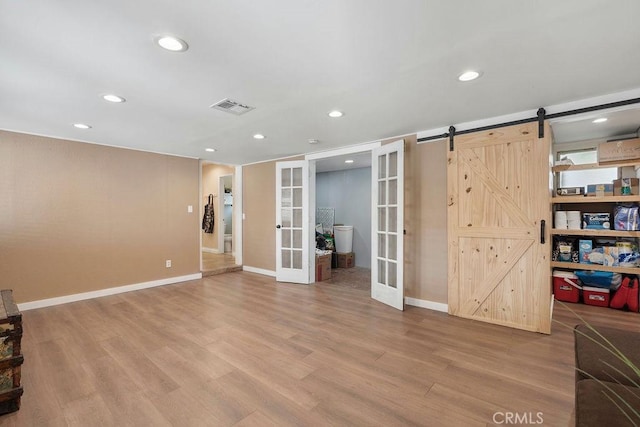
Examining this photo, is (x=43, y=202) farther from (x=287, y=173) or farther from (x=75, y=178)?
(x=287, y=173)

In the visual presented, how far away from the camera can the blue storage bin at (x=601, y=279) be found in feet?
12.2

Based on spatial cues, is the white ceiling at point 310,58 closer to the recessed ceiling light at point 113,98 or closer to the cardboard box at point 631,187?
the recessed ceiling light at point 113,98

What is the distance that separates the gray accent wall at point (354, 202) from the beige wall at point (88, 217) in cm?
321

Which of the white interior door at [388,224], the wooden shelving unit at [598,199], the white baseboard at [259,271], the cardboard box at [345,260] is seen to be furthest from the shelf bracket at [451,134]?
the white baseboard at [259,271]

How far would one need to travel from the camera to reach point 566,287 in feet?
13.2

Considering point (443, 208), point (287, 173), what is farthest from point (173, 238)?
point (443, 208)

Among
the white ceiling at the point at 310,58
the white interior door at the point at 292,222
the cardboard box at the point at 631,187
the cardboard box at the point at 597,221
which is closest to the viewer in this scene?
the white ceiling at the point at 310,58

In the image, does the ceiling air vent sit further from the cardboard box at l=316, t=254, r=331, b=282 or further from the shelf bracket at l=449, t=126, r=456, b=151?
the cardboard box at l=316, t=254, r=331, b=282

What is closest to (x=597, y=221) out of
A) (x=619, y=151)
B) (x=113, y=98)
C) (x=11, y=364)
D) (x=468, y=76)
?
(x=619, y=151)

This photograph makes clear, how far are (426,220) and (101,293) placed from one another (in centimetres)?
480

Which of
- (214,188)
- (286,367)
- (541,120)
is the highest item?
(541,120)

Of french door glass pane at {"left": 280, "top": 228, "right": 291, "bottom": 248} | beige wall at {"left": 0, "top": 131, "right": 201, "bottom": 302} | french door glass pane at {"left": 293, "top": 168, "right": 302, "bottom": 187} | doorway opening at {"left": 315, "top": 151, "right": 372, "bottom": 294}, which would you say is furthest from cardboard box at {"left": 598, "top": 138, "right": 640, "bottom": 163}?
beige wall at {"left": 0, "top": 131, "right": 201, "bottom": 302}

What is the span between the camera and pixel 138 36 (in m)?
1.73

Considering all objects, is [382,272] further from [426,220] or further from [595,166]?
[595,166]
